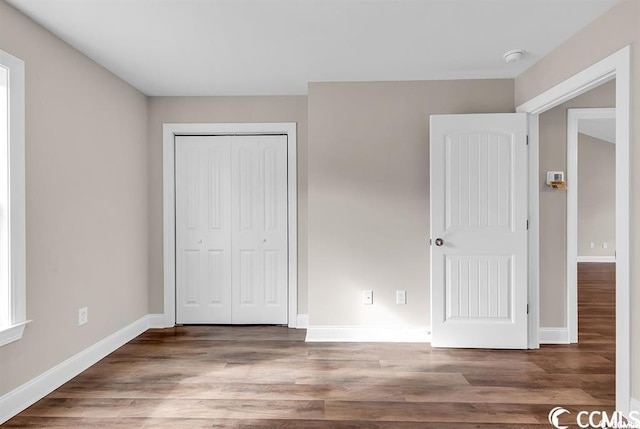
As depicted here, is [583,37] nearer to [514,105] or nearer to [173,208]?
[514,105]

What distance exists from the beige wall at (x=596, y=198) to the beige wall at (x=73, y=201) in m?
9.72

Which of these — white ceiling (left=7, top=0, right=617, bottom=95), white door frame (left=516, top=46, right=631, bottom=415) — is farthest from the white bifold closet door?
white door frame (left=516, top=46, right=631, bottom=415)

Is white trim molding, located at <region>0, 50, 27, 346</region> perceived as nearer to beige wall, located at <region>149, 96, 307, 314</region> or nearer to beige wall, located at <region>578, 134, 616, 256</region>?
beige wall, located at <region>149, 96, 307, 314</region>

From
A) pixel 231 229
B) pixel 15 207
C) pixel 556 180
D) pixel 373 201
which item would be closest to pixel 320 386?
pixel 373 201

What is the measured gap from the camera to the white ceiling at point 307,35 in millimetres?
2326

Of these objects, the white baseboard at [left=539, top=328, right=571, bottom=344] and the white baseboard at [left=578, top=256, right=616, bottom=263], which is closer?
the white baseboard at [left=539, top=328, right=571, bottom=344]

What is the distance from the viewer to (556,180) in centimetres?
353

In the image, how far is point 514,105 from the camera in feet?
11.9

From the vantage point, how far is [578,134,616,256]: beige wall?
9352 millimetres

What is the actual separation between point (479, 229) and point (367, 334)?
138 centimetres

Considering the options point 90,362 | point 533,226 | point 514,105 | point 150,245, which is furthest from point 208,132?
point 533,226

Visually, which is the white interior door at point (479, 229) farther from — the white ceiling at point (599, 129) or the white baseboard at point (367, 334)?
the white ceiling at point (599, 129)

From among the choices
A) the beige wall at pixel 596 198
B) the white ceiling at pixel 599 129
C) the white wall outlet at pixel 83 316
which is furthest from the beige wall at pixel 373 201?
the beige wall at pixel 596 198

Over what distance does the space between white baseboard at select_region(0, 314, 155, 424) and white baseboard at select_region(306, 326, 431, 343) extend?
1680 mm
